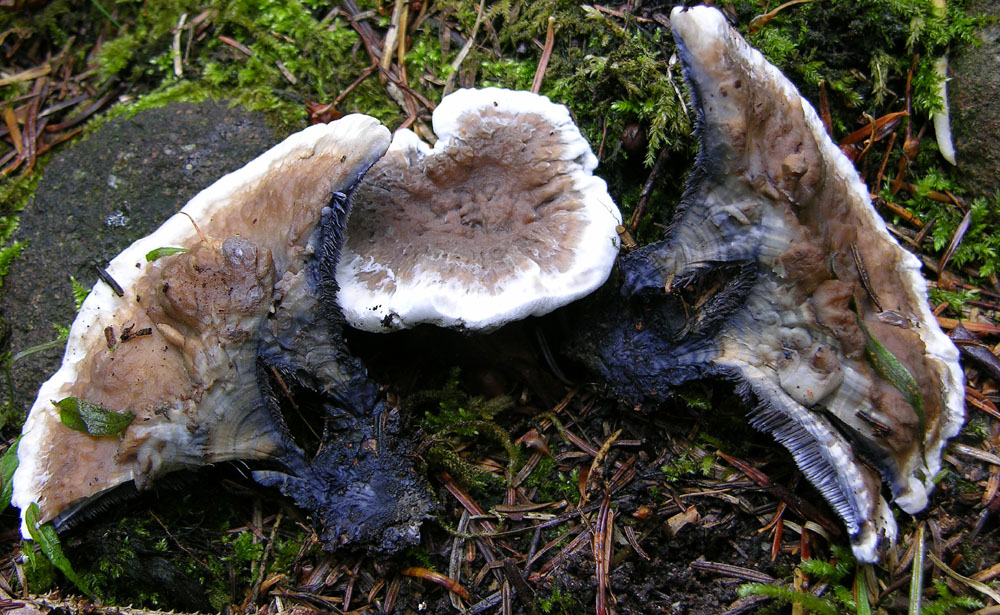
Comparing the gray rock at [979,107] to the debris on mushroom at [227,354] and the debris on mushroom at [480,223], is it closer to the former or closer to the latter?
the debris on mushroom at [480,223]

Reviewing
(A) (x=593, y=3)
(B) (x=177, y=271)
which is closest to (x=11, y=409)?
(B) (x=177, y=271)

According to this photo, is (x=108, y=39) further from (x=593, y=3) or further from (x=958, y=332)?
(x=958, y=332)

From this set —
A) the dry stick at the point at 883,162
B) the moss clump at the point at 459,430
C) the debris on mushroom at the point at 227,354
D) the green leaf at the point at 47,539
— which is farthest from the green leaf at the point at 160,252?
the dry stick at the point at 883,162

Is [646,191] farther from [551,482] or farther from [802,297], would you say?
[551,482]

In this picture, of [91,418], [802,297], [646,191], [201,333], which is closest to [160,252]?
[201,333]

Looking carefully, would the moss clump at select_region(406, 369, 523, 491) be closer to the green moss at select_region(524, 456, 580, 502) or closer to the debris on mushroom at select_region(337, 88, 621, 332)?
the green moss at select_region(524, 456, 580, 502)

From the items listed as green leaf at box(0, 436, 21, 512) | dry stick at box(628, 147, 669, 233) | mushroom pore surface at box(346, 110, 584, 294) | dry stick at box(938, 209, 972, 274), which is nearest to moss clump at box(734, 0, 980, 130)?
dry stick at box(938, 209, 972, 274)
